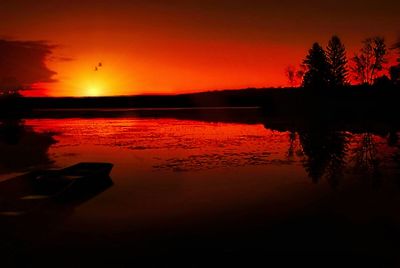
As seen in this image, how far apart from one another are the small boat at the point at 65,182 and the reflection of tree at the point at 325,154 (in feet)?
35.0

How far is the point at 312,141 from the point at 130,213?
25.1 m

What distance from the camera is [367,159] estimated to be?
86.1ft

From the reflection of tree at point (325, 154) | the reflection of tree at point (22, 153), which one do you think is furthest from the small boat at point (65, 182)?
the reflection of tree at point (325, 154)

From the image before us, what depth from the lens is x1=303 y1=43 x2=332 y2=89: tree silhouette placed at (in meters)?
96.9

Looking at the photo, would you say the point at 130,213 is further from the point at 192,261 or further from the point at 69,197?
the point at 192,261

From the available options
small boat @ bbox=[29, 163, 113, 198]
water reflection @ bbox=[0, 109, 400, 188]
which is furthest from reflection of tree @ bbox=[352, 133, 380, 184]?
small boat @ bbox=[29, 163, 113, 198]

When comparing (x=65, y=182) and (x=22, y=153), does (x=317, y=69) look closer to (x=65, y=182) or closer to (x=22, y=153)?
(x=22, y=153)

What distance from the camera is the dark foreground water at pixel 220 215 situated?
10.8 metres

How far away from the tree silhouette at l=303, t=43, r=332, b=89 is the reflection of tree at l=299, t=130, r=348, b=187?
187 ft

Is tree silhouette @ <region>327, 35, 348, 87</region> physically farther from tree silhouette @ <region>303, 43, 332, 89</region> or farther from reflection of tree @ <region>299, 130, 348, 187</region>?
reflection of tree @ <region>299, 130, 348, 187</region>

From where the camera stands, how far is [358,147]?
31.9 m

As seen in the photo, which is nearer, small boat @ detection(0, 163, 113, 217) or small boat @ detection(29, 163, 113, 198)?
small boat @ detection(0, 163, 113, 217)

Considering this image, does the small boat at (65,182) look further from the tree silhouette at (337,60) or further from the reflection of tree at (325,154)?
the tree silhouette at (337,60)

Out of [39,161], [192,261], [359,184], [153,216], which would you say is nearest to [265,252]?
[192,261]
